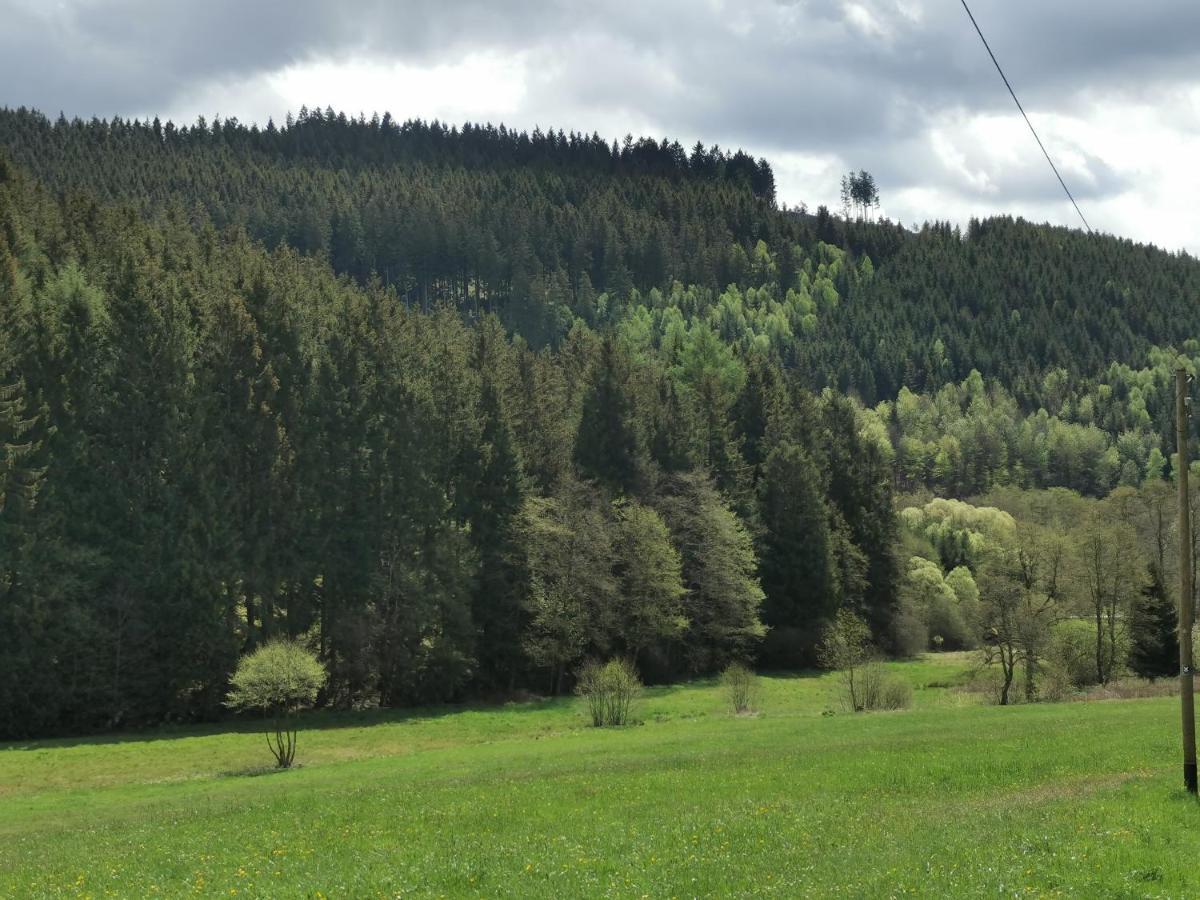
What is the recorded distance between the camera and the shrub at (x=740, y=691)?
54469 mm

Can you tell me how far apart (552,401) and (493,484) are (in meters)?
14.8

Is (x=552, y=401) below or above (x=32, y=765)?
above

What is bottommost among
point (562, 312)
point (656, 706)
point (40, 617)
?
point (656, 706)

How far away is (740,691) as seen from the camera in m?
54.8

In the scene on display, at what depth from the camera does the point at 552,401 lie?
82312 mm

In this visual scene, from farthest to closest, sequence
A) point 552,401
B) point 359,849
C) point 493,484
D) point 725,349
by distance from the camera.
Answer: point 725,349 < point 552,401 < point 493,484 < point 359,849

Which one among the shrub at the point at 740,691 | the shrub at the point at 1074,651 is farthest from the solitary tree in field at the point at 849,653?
the shrub at the point at 1074,651

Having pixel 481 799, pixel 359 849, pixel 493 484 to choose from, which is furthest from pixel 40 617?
pixel 359 849

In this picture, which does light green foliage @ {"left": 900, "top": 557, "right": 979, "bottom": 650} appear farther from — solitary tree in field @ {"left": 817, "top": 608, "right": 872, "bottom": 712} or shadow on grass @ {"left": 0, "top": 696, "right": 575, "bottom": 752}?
shadow on grass @ {"left": 0, "top": 696, "right": 575, "bottom": 752}

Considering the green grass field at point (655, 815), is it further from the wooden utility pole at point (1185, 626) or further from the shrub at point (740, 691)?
the shrub at point (740, 691)

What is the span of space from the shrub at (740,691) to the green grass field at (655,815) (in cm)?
957

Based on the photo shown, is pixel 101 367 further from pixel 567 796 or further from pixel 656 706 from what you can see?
pixel 567 796

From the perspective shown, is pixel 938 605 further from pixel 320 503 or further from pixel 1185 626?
pixel 1185 626

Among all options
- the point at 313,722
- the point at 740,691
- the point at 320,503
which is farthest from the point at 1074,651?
the point at 320,503
